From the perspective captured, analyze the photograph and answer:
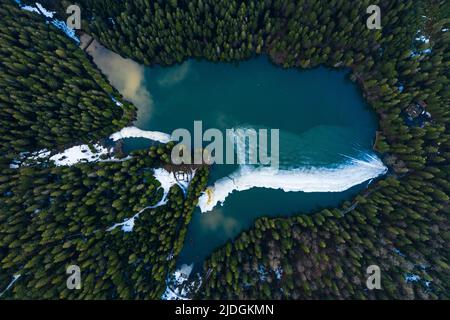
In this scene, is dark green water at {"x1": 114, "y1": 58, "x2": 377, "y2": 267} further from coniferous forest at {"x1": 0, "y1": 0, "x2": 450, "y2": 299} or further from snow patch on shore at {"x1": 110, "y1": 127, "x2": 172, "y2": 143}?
coniferous forest at {"x1": 0, "y1": 0, "x2": 450, "y2": 299}

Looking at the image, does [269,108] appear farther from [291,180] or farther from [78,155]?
[78,155]

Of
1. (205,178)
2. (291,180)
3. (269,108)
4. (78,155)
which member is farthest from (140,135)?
(291,180)

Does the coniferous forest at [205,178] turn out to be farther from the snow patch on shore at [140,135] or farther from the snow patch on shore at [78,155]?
the snow patch on shore at [140,135]

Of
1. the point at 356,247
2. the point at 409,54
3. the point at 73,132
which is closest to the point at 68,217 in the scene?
the point at 73,132

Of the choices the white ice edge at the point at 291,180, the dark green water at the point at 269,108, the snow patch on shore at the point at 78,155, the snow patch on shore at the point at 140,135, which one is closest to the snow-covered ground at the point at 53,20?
the dark green water at the point at 269,108

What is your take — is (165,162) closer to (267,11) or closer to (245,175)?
(245,175)

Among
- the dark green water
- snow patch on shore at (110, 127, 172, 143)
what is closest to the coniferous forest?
snow patch on shore at (110, 127, 172, 143)
